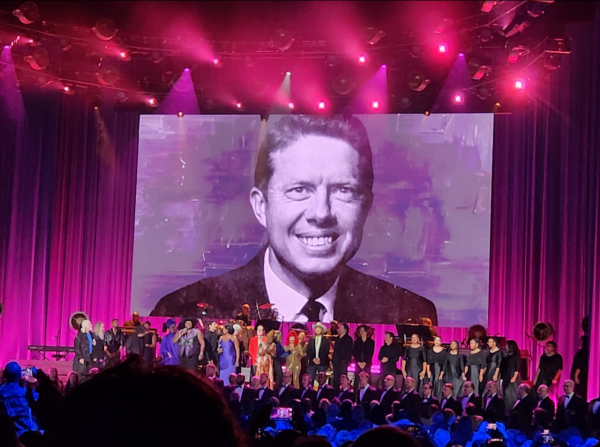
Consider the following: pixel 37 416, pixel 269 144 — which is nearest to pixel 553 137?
pixel 269 144

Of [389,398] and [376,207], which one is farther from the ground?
[376,207]

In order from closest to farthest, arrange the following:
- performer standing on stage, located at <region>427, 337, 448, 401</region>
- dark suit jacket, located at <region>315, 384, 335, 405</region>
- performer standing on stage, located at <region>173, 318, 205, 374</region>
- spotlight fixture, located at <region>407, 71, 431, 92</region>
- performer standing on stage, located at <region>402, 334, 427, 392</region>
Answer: dark suit jacket, located at <region>315, 384, 335, 405</region> → performer standing on stage, located at <region>427, 337, 448, 401</region> → performer standing on stage, located at <region>402, 334, 427, 392</region> → performer standing on stage, located at <region>173, 318, 205, 374</region> → spotlight fixture, located at <region>407, 71, 431, 92</region>

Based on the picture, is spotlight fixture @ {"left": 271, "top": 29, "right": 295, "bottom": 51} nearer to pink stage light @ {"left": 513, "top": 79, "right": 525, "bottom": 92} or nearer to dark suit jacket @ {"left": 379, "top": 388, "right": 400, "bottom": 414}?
pink stage light @ {"left": 513, "top": 79, "right": 525, "bottom": 92}

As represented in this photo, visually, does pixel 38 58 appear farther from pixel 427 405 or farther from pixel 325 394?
pixel 427 405

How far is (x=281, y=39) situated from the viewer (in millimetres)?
12875

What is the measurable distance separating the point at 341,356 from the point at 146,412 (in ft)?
40.7

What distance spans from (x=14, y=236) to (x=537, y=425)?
10959 mm

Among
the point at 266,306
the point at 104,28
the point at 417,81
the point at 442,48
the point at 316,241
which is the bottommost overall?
the point at 266,306

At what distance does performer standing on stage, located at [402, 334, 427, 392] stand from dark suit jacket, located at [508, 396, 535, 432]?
241 centimetres

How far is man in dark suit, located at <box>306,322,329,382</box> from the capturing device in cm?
1336

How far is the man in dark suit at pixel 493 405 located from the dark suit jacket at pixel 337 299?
11.7ft

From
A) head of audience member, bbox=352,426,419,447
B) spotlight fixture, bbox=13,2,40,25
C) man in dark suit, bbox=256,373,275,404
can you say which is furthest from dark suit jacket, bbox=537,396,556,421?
spotlight fixture, bbox=13,2,40,25

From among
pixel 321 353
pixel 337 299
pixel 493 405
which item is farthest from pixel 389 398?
pixel 337 299

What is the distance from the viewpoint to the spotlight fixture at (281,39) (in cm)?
1285
